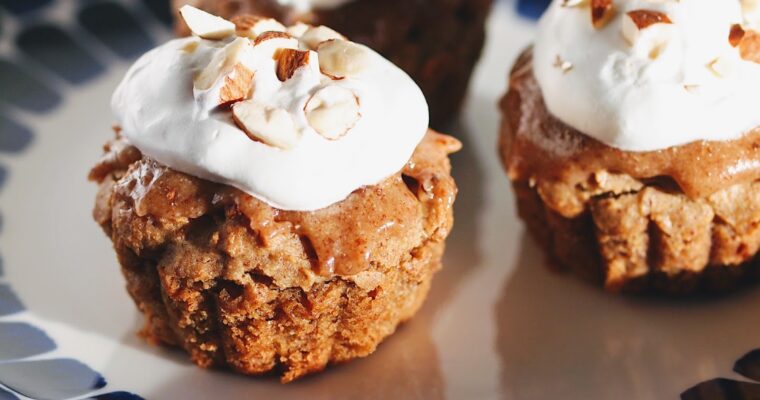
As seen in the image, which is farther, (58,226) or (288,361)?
(58,226)

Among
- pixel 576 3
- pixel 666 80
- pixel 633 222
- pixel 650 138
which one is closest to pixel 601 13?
pixel 576 3

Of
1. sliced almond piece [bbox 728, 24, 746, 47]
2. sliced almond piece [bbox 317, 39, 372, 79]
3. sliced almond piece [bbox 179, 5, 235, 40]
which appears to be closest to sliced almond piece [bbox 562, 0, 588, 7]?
sliced almond piece [bbox 728, 24, 746, 47]

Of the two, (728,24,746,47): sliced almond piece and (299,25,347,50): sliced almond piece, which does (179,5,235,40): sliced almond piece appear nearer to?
(299,25,347,50): sliced almond piece

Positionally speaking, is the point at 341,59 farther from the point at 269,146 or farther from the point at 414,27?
the point at 414,27

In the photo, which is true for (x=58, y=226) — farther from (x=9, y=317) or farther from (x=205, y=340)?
(x=205, y=340)

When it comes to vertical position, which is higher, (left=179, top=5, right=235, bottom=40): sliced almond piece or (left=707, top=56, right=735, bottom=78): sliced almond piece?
(left=707, top=56, right=735, bottom=78): sliced almond piece

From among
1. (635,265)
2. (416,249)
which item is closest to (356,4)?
(416,249)
